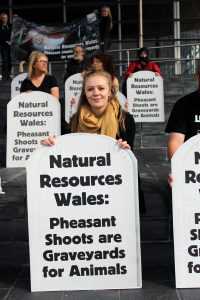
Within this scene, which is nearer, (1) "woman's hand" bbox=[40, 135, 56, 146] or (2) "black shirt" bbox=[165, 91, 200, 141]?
(1) "woman's hand" bbox=[40, 135, 56, 146]

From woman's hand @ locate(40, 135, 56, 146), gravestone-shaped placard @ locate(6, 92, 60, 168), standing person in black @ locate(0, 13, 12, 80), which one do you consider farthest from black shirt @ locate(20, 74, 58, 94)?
standing person in black @ locate(0, 13, 12, 80)

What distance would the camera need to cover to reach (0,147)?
8.53 metres

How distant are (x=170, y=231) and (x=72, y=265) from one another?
107 cm

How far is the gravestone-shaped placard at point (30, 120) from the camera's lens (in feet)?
22.3

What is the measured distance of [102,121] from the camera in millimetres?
4105

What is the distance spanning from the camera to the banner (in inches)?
585

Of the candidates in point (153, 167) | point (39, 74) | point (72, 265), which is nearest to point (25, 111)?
point (39, 74)

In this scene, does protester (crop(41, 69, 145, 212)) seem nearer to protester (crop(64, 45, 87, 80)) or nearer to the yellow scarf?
the yellow scarf

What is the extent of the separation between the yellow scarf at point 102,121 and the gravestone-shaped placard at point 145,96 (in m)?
4.96

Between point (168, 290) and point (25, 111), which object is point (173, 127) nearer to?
point (168, 290)

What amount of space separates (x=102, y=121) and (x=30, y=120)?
2.91 metres

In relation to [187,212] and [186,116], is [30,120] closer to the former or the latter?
[186,116]

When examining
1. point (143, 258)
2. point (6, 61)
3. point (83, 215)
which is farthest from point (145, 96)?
point (6, 61)

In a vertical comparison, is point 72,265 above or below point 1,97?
below
